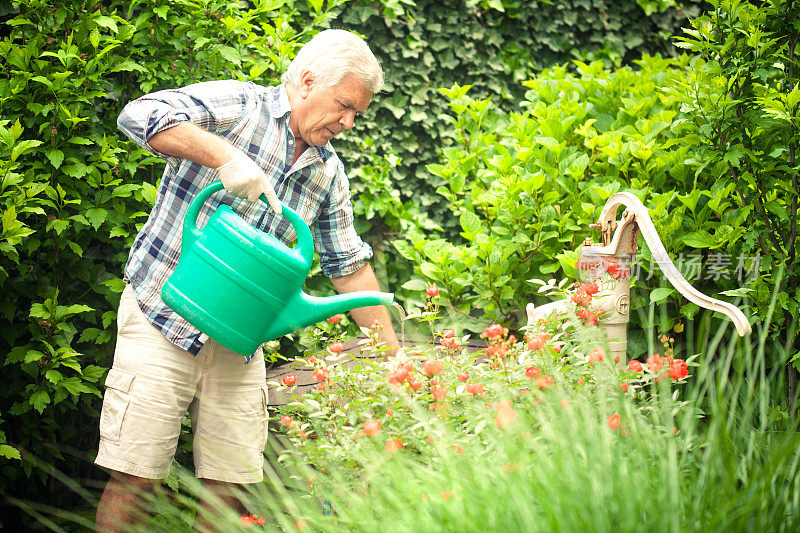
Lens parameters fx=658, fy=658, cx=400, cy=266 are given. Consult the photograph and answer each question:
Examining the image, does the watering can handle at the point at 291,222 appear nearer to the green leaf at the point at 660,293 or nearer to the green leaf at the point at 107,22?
the green leaf at the point at 107,22

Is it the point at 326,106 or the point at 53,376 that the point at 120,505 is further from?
the point at 326,106

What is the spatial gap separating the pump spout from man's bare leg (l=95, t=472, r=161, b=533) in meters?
0.61

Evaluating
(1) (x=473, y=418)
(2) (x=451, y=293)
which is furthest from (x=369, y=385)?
(2) (x=451, y=293)

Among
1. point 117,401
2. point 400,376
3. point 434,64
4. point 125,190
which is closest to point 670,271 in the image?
point 400,376

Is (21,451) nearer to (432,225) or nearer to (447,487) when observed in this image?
(447,487)

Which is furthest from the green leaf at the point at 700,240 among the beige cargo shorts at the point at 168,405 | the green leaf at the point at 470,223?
the beige cargo shorts at the point at 168,405

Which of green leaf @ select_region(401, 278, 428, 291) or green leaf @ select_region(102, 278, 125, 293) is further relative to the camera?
green leaf @ select_region(401, 278, 428, 291)

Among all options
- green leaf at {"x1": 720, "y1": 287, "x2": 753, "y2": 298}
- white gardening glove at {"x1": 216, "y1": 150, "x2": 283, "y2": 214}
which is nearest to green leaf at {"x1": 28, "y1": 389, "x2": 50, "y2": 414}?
white gardening glove at {"x1": 216, "y1": 150, "x2": 283, "y2": 214}

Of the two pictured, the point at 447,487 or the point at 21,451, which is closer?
the point at 447,487

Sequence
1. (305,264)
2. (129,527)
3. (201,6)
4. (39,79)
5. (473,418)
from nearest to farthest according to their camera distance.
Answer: (473,418)
(305,264)
(129,527)
(39,79)
(201,6)

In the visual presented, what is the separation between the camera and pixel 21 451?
2.39 meters

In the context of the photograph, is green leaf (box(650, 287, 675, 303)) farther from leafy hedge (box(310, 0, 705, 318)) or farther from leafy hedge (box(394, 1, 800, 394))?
leafy hedge (box(310, 0, 705, 318))

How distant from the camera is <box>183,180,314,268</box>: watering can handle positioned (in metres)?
1.68

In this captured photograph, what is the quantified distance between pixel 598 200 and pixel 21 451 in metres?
2.44
